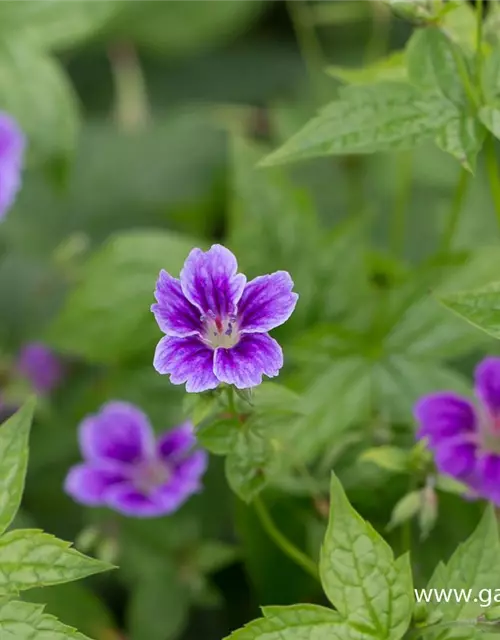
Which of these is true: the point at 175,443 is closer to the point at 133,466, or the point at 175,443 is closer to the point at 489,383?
the point at 133,466

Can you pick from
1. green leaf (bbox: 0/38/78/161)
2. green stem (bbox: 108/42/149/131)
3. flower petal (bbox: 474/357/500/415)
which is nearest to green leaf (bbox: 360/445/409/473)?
flower petal (bbox: 474/357/500/415)

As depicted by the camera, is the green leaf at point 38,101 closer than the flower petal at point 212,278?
No

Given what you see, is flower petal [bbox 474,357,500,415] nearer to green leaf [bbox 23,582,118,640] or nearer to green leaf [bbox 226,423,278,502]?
green leaf [bbox 226,423,278,502]

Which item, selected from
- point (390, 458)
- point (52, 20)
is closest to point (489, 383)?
point (390, 458)

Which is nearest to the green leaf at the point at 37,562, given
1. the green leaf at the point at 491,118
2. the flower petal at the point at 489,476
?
the flower petal at the point at 489,476

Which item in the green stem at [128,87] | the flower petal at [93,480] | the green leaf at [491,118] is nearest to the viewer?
the green leaf at [491,118]

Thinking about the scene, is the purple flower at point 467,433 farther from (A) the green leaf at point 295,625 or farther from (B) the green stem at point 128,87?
(B) the green stem at point 128,87
